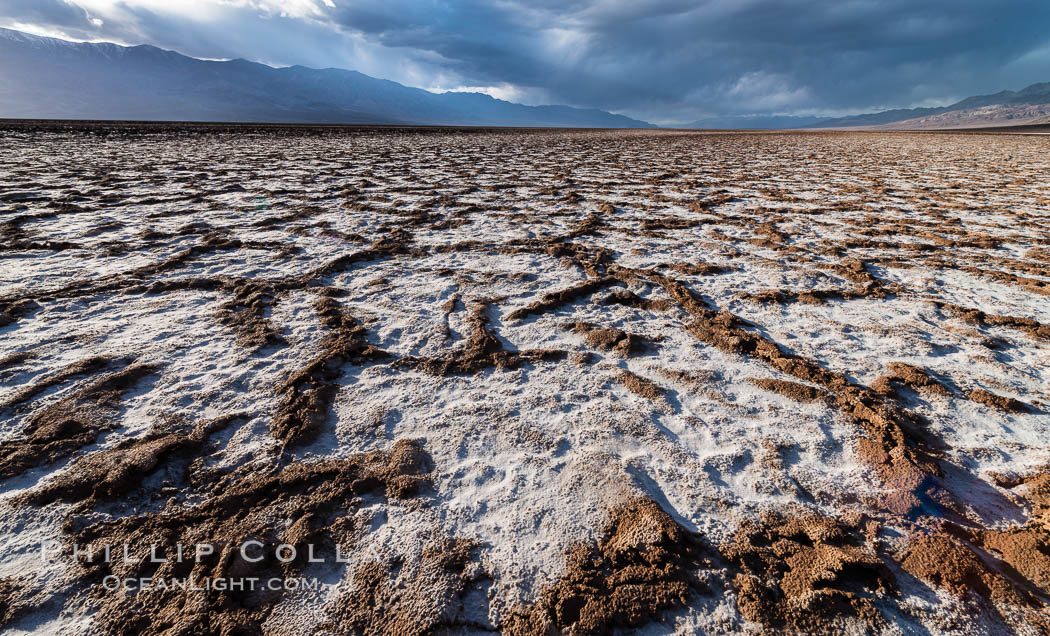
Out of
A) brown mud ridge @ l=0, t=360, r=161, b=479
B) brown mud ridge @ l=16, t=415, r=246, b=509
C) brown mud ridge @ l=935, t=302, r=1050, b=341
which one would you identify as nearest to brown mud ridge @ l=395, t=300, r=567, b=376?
brown mud ridge @ l=16, t=415, r=246, b=509

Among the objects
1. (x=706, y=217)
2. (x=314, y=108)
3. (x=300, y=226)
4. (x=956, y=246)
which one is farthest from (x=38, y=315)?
(x=314, y=108)

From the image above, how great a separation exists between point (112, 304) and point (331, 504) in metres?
1.96

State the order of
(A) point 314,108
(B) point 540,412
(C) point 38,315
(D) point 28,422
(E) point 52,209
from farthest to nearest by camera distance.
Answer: (A) point 314,108 → (E) point 52,209 → (C) point 38,315 → (B) point 540,412 → (D) point 28,422

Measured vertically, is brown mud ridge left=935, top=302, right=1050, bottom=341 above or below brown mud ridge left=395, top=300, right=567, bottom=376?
above

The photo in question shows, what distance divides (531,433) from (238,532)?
809 millimetres

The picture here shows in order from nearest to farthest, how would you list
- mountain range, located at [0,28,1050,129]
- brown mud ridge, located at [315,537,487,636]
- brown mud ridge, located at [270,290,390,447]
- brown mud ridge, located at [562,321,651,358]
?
brown mud ridge, located at [315,537,487,636] → brown mud ridge, located at [270,290,390,447] → brown mud ridge, located at [562,321,651,358] → mountain range, located at [0,28,1050,129]

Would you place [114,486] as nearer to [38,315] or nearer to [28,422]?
[28,422]

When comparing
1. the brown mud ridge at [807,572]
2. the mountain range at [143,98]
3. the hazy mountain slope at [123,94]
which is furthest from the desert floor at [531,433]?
the hazy mountain slope at [123,94]

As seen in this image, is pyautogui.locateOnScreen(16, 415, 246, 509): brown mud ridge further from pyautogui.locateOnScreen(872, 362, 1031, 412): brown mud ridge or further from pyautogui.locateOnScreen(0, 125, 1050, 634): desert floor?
pyautogui.locateOnScreen(872, 362, 1031, 412): brown mud ridge

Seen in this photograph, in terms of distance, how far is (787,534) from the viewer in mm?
1094

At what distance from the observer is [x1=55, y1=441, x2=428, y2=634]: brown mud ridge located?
92cm

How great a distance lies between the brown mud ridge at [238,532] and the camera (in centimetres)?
92

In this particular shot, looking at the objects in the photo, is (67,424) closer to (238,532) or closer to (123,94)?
(238,532)

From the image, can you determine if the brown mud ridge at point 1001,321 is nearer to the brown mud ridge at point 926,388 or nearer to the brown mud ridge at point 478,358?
the brown mud ridge at point 926,388
